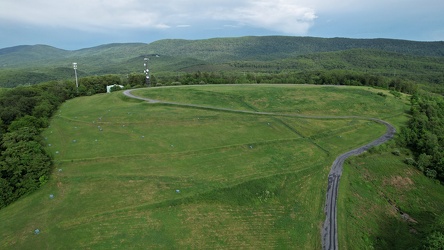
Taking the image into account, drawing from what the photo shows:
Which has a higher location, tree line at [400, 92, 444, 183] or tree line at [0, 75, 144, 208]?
tree line at [0, 75, 144, 208]

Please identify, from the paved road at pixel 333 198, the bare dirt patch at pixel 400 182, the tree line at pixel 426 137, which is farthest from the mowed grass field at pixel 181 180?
the bare dirt patch at pixel 400 182

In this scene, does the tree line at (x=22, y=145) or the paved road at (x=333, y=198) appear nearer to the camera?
the paved road at (x=333, y=198)

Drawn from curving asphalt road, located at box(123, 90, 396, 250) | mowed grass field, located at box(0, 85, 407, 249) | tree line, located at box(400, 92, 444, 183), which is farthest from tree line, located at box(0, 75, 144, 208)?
tree line, located at box(400, 92, 444, 183)

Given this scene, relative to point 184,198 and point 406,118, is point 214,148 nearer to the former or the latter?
point 184,198

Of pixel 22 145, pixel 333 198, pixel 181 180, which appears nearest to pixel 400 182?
pixel 333 198

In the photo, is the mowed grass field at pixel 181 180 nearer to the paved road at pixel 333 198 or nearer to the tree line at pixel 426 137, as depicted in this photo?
the paved road at pixel 333 198

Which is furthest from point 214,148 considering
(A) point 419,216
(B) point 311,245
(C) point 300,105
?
(C) point 300,105

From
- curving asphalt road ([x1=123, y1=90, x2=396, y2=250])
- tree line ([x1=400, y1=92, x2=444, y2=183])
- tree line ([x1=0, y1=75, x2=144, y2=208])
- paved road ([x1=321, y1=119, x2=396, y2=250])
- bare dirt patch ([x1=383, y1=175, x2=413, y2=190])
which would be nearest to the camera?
paved road ([x1=321, y1=119, x2=396, y2=250])

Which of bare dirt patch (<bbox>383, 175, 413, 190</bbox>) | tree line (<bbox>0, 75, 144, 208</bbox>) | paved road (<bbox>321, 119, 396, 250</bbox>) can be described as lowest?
bare dirt patch (<bbox>383, 175, 413, 190</bbox>)

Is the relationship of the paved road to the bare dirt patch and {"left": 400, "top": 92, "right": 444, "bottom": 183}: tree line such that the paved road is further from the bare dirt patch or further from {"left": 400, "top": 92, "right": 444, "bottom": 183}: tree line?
the bare dirt patch
